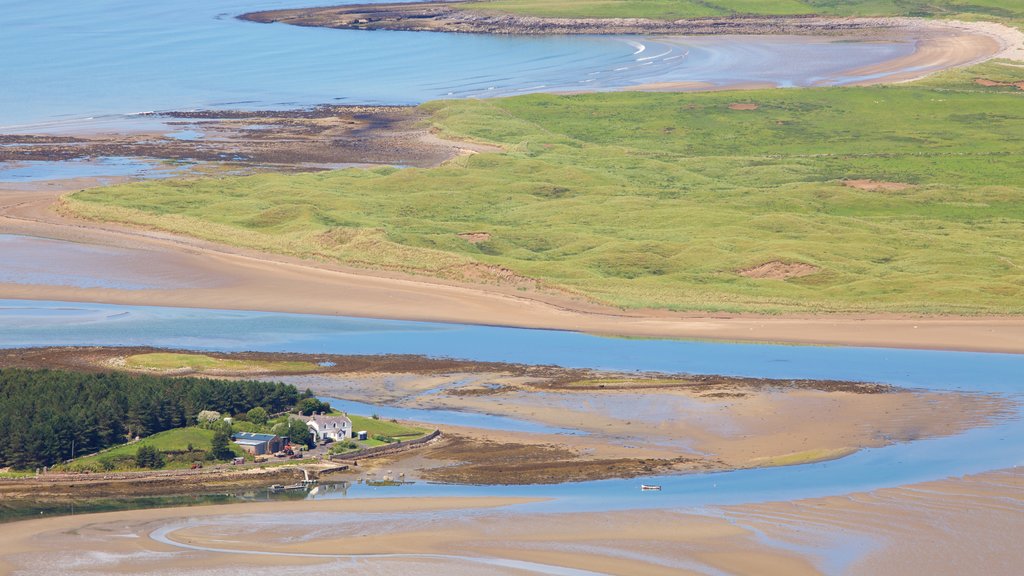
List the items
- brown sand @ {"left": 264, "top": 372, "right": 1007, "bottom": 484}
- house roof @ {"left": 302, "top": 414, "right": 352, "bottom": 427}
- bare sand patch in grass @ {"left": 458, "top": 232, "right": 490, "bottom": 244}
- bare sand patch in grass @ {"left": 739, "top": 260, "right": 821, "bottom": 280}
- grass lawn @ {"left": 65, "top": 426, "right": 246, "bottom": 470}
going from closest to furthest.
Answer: grass lawn @ {"left": 65, "top": 426, "right": 246, "bottom": 470} < brown sand @ {"left": 264, "top": 372, "right": 1007, "bottom": 484} < house roof @ {"left": 302, "top": 414, "right": 352, "bottom": 427} < bare sand patch in grass @ {"left": 739, "top": 260, "right": 821, "bottom": 280} < bare sand patch in grass @ {"left": 458, "top": 232, "right": 490, "bottom": 244}

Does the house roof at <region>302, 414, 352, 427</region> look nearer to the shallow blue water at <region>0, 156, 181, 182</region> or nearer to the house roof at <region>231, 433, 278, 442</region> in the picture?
the house roof at <region>231, 433, 278, 442</region>

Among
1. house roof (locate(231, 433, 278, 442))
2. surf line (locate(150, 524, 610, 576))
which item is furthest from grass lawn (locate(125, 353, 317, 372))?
surf line (locate(150, 524, 610, 576))

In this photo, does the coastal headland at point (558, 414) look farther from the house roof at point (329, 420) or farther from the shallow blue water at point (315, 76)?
the shallow blue water at point (315, 76)

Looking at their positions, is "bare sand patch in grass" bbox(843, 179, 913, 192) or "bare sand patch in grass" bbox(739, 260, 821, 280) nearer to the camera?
"bare sand patch in grass" bbox(739, 260, 821, 280)

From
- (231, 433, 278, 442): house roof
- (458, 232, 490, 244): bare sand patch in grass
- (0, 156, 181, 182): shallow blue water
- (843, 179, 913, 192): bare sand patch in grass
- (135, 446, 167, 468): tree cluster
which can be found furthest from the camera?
(0, 156, 181, 182): shallow blue water

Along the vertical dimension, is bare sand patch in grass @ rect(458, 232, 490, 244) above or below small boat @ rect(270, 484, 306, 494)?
above

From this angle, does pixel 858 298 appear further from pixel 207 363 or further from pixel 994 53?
pixel 994 53

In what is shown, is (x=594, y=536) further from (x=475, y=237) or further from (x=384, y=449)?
(x=475, y=237)
